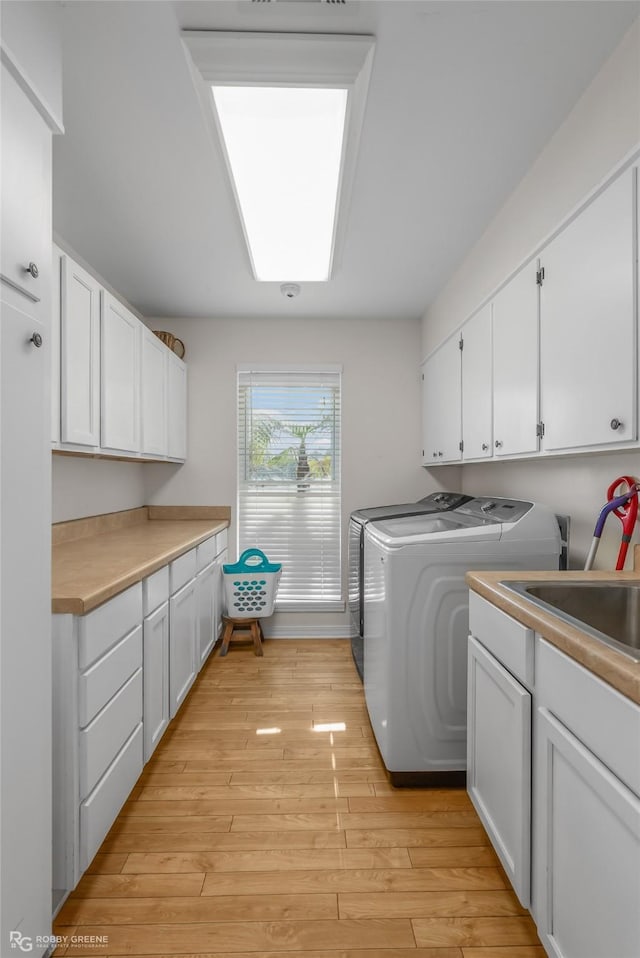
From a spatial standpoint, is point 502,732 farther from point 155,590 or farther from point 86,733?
point 155,590

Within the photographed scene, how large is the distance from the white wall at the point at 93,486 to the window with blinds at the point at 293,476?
76 cm

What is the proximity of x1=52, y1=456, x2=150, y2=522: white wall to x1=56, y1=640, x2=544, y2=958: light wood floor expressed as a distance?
49.7 inches

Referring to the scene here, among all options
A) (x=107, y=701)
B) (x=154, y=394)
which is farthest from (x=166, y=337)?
(x=107, y=701)

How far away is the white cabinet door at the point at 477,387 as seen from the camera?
2270 millimetres

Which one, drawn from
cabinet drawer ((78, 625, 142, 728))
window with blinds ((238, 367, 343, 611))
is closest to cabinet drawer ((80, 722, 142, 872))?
cabinet drawer ((78, 625, 142, 728))

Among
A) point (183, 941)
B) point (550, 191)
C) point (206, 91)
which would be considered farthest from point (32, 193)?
point (183, 941)

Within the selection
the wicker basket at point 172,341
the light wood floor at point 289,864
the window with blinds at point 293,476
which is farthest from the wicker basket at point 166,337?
the light wood floor at point 289,864

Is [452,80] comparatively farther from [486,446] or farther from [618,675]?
[618,675]

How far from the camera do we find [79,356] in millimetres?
1979

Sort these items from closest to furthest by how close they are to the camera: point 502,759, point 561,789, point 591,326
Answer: point 561,789, point 502,759, point 591,326

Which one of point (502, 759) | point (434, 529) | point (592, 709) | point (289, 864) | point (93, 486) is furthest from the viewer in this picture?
point (93, 486)

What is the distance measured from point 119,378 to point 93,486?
80cm

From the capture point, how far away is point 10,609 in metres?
1.05

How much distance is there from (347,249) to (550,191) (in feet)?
3.50
